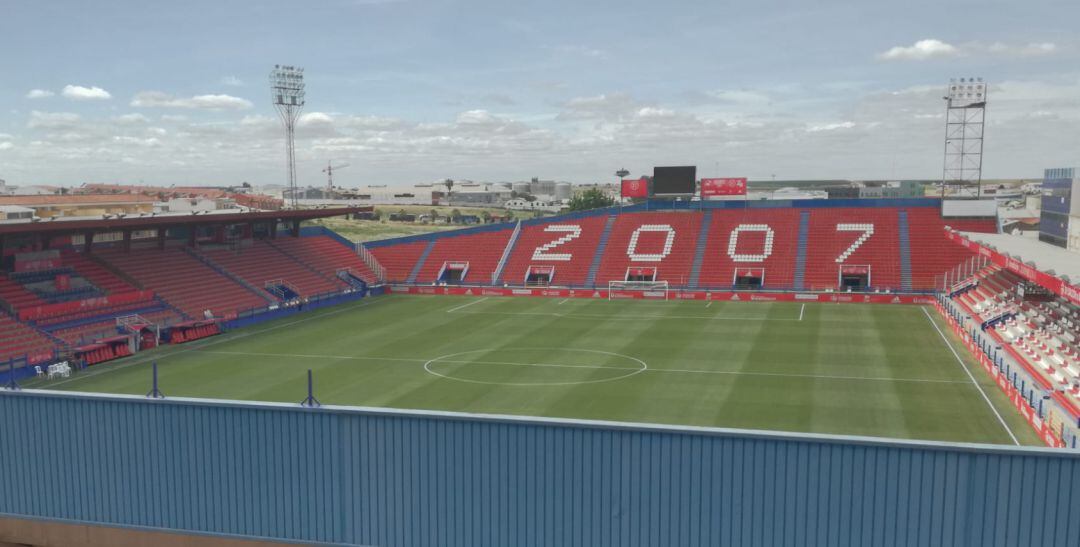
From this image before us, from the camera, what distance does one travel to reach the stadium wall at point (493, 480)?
11.2m

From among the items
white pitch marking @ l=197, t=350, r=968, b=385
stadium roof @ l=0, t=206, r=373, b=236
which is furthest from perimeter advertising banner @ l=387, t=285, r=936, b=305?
white pitch marking @ l=197, t=350, r=968, b=385

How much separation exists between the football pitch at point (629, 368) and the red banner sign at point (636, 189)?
23.6 m

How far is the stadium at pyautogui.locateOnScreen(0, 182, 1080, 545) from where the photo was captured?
12.1 meters

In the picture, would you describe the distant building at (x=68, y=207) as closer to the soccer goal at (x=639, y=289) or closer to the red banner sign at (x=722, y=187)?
the soccer goal at (x=639, y=289)

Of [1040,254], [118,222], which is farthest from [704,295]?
[118,222]

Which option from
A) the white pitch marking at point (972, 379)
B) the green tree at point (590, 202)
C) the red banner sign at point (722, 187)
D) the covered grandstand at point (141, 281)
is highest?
the red banner sign at point (722, 187)

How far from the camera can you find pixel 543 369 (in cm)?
3309

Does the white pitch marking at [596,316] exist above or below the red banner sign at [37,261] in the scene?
below

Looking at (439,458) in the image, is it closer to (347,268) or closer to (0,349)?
(0,349)

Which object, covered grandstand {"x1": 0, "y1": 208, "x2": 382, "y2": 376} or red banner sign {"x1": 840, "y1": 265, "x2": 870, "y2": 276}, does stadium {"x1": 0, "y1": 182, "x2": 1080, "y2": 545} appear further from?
red banner sign {"x1": 840, "y1": 265, "x2": 870, "y2": 276}

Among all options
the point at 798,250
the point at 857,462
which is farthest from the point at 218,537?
the point at 798,250

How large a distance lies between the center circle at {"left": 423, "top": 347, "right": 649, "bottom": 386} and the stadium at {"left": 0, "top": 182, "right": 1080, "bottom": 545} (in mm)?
231

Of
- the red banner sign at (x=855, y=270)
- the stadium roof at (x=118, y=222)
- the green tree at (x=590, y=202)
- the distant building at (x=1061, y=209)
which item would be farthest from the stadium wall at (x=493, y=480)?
the green tree at (x=590, y=202)

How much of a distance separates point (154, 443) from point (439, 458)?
5.39m
